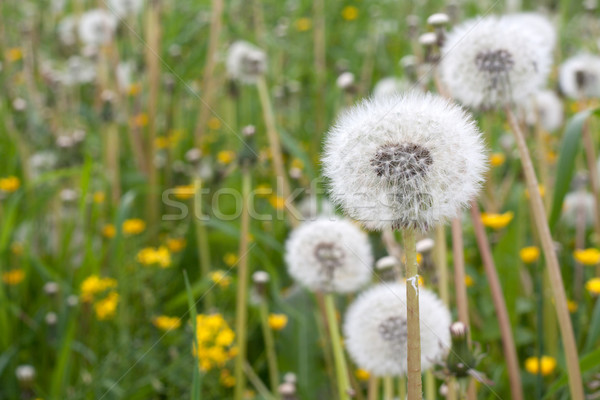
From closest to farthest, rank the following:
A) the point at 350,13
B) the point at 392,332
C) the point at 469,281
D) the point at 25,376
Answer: the point at 392,332 < the point at 25,376 < the point at 469,281 < the point at 350,13

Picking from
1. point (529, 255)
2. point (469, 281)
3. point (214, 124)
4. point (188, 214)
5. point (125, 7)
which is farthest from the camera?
point (214, 124)

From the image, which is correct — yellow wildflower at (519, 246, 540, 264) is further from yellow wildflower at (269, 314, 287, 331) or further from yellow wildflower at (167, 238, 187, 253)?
yellow wildflower at (167, 238, 187, 253)

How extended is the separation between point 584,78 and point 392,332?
1446 mm

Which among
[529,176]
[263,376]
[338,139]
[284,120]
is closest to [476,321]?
[263,376]

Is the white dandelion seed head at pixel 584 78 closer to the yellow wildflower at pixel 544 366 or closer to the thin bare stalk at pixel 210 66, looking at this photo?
the yellow wildflower at pixel 544 366

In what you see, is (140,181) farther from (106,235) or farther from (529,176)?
(529,176)

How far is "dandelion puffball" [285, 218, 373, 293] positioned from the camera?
166 centimetres

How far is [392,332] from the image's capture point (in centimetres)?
145

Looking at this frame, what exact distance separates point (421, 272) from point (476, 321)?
54cm

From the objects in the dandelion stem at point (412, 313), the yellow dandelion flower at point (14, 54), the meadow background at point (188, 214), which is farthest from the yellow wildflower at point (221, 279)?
the yellow dandelion flower at point (14, 54)

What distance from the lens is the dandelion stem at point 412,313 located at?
2.90 feet

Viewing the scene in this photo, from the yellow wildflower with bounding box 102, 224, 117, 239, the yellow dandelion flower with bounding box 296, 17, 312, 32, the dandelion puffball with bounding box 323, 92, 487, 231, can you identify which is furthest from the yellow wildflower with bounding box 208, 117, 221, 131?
the dandelion puffball with bounding box 323, 92, 487, 231

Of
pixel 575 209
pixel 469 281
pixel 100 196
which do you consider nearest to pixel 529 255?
pixel 469 281

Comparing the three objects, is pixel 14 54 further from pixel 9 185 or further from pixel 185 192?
pixel 185 192
